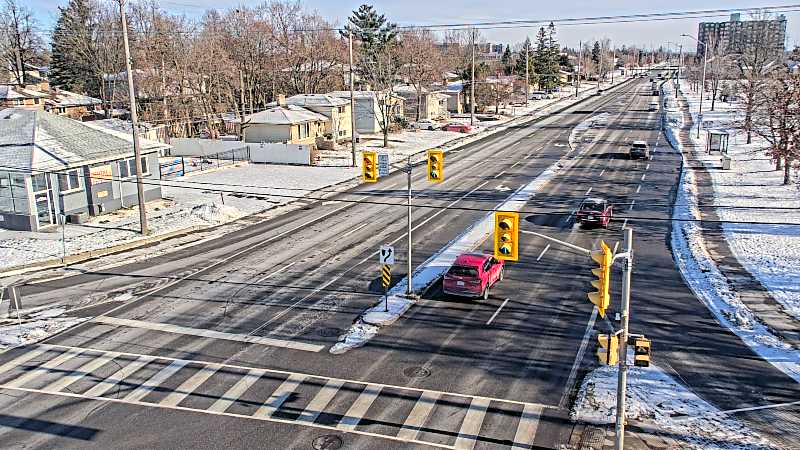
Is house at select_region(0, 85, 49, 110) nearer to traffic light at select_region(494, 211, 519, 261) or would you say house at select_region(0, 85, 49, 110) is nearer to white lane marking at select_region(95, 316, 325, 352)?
white lane marking at select_region(95, 316, 325, 352)

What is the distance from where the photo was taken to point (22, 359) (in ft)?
68.9

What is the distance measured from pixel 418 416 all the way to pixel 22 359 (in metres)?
12.9

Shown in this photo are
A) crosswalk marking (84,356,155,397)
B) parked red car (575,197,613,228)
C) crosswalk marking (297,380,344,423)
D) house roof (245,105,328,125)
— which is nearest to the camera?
crosswalk marking (297,380,344,423)

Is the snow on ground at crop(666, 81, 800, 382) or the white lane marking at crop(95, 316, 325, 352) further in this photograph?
the white lane marking at crop(95, 316, 325, 352)

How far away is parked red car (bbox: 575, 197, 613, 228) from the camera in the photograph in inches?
1431

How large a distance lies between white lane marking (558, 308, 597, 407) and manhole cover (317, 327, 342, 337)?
25.2 feet

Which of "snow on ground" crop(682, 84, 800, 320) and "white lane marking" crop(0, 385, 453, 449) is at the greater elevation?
"snow on ground" crop(682, 84, 800, 320)

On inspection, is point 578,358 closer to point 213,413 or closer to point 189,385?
point 213,413

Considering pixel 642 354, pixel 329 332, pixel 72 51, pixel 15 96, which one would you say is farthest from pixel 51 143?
pixel 72 51

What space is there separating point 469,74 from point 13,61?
2867 inches

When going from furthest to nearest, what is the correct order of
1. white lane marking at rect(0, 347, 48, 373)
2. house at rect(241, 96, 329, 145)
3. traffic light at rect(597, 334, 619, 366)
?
1. house at rect(241, 96, 329, 145)
2. white lane marking at rect(0, 347, 48, 373)
3. traffic light at rect(597, 334, 619, 366)

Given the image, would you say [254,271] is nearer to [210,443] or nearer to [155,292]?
[155,292]

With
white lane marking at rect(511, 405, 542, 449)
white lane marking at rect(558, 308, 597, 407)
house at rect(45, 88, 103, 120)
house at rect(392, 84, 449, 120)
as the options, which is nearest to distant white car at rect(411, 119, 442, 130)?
house at rect(392, 84, 449, 120)

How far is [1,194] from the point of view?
120 feet
